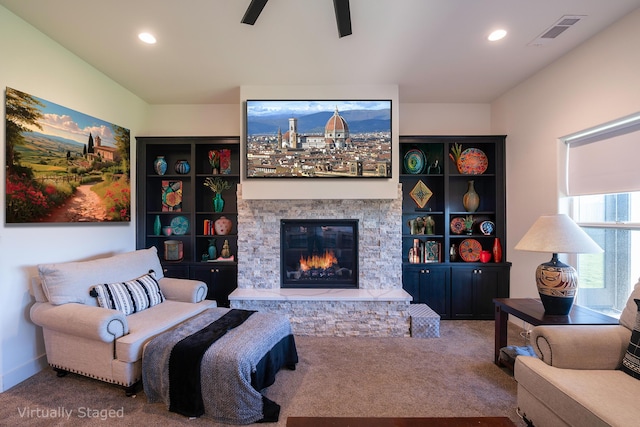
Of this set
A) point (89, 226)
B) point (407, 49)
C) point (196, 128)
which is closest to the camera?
point (407, 49)

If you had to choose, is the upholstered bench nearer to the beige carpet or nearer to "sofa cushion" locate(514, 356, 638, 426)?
the beige carpet

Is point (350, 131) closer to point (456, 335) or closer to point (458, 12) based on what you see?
point (458, 12)

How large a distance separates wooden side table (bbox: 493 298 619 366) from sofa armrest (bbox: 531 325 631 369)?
261mm

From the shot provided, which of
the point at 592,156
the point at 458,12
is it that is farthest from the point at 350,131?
the point at 592,156

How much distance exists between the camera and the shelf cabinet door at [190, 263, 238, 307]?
3697 mm

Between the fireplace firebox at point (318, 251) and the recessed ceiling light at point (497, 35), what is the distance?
2.24 meters

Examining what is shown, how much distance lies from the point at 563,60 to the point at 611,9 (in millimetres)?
669

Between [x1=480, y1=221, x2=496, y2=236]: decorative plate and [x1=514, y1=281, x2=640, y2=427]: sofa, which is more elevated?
[x1=480, y1=221, x2=496, y2=236]: decorative plate

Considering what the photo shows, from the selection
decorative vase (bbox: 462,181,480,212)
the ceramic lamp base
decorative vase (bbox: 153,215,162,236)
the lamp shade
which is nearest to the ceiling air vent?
the lamp shade

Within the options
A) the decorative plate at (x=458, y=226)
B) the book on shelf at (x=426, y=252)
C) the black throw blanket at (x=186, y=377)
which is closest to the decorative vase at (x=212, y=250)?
the black throw blanket at (x=186, y=377)

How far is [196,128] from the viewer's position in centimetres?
402

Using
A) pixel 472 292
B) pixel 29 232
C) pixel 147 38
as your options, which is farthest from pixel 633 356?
pixel 29 232

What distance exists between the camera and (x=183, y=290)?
9.64 ft

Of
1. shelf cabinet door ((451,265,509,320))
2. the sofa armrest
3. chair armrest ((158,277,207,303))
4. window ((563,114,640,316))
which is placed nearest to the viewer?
the sofa armrest
